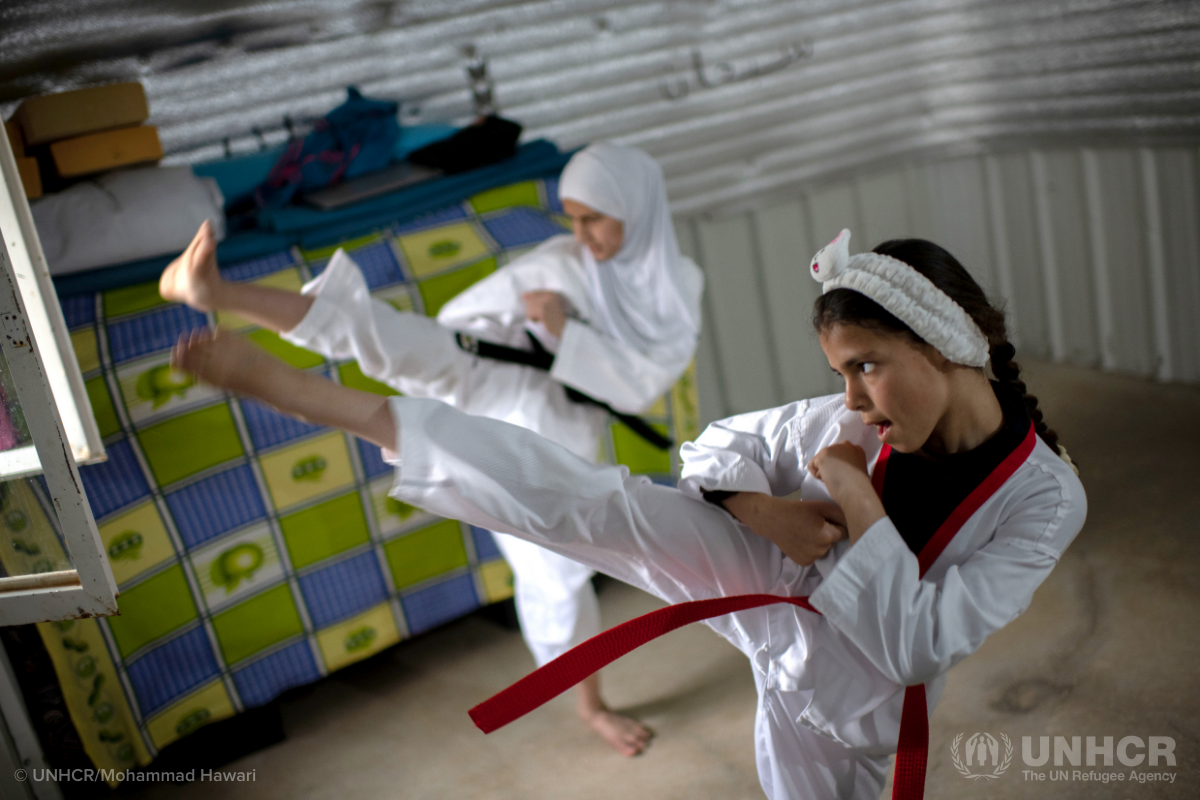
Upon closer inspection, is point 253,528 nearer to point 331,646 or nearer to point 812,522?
Answer: point 331,646

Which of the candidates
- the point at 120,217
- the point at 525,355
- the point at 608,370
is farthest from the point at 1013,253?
the point at 120,217

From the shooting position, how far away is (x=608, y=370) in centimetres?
229

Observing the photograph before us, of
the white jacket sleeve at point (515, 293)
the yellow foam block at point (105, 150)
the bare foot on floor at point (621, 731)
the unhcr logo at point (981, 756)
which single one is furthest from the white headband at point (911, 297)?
the yellow foam block at point (105, 150)

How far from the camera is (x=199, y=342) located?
129cm

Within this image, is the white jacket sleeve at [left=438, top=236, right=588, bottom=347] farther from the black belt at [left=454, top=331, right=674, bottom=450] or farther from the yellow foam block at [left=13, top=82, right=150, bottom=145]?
the yellow foam block at [left=13, top=82, right=150, bottom=145]

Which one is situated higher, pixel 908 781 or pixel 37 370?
pixel 37 370

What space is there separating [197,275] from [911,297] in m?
1.38

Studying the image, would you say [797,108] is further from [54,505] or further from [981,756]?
[54,505]

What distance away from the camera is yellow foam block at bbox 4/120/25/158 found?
2.39 m

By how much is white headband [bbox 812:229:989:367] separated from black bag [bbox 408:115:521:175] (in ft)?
6.01

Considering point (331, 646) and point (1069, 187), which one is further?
point (1069, 187)

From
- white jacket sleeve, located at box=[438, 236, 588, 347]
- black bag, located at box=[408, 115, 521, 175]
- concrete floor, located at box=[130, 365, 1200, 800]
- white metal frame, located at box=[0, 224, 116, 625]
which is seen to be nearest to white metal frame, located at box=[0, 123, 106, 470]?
white metal frame, located at box=[0, 224, 116, 625]

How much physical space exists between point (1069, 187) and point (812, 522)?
3.49 m

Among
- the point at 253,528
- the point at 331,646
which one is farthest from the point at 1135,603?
the point at 253,528
